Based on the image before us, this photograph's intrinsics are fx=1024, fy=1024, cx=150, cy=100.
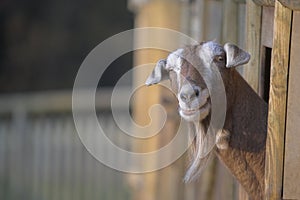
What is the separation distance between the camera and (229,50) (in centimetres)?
353

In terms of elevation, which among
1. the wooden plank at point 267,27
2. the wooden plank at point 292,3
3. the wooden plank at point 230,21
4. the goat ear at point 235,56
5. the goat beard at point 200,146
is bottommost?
the goat beard at point 200,146

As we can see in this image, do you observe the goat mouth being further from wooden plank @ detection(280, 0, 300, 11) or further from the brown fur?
wooden plank @ detection(280, 0, 300, 11)

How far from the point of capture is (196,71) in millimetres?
3547

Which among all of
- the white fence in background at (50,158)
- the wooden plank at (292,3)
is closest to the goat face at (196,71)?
the wooden plank at (292,3)

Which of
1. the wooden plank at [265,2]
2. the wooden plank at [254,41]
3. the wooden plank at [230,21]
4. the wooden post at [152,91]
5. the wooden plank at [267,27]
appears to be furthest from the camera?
the wooden post at [152,91]

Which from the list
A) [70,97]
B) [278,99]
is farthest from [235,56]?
[70,97]

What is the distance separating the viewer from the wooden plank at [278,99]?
135 inches

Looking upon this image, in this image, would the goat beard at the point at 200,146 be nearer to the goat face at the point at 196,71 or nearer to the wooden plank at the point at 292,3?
the goat face at the point at 196,71

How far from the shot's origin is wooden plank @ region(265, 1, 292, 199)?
344 cm

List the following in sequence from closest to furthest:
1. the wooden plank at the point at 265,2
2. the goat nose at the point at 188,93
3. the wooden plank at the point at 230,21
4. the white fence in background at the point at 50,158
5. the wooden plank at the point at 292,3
Result: the wooden plank at the point at 292,3
the goat nose at the point at 188,93
the wooden plank at the point at 265,2
the wooden plank at the point at 230,21
the white fence in background at the point at 50,158

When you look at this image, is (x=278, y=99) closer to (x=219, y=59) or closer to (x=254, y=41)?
(x=219, y=59)

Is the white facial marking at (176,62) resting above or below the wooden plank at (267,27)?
below

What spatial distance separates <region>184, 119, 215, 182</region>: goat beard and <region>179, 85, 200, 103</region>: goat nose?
21cm

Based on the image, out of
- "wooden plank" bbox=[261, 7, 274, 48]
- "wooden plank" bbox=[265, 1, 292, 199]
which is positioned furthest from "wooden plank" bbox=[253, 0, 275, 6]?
"wooden plank" bbox=[265, 1, 292, 199]
